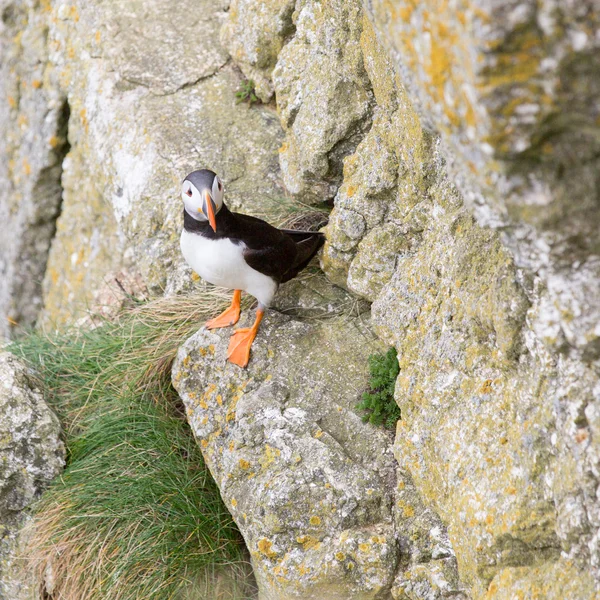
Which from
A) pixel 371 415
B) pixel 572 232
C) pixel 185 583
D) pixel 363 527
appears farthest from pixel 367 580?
pixel 572 232

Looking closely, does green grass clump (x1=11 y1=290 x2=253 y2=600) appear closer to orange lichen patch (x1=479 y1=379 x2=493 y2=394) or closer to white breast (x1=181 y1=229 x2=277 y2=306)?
white breast (x1=181 y1=229 x2=277 y2=306)

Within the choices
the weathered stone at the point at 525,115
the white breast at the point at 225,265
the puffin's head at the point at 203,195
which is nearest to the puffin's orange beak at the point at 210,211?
the puffin's head at the point at 203,195

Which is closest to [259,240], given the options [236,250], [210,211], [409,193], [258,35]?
[236,250]

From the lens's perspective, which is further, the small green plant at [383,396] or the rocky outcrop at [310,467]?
the small green plant at [383,396]

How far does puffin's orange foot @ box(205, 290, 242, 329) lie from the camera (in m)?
4.27

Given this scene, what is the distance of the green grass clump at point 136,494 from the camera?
386 cm

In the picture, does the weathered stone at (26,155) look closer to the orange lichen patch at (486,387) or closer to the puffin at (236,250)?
the puffin at (236,250)

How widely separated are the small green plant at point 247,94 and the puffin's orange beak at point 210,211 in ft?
6.04

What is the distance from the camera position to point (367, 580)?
10.5ft

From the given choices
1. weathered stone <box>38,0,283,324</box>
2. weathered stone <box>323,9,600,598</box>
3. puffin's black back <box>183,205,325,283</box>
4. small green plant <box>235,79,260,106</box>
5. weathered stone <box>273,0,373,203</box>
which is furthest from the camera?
small green plant <box>235,79,260,106</box>

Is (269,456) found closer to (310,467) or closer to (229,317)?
(310,467)

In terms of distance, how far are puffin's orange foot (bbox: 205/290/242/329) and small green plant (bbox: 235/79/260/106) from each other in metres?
1.65

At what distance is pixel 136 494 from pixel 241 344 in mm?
980

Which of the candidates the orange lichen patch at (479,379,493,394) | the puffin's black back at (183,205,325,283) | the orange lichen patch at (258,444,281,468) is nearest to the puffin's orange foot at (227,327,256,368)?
the puffin's black back at (183,205,325,283)
